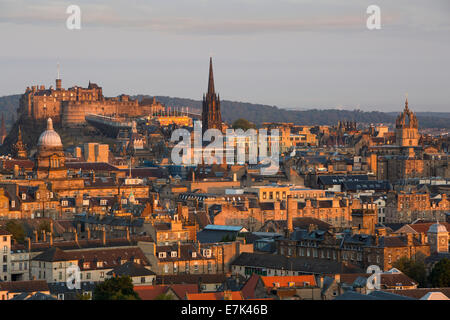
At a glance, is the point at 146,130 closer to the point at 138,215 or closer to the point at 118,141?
the point at 118,141

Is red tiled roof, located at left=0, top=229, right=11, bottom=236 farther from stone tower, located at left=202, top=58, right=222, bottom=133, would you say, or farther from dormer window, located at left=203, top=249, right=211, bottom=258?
stone tower, located at left=202, top=58, right=222, bottom=133

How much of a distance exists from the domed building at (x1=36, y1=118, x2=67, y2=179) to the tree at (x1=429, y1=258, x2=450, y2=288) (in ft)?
159

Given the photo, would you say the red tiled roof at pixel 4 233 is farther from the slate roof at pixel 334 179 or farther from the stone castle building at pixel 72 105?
the stone castle building at pixel 72 105

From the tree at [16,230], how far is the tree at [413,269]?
847 inches

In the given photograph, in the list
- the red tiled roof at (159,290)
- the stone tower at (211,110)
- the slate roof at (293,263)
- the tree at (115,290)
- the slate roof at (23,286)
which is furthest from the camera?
the stone tower at (211,110)

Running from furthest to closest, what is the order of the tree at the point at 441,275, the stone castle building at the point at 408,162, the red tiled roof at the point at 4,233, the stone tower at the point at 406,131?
the stone tower at the point at 406,131 < the stone castle building at the point at 408,162 < the red tiled roof at the point at 4,233 < the tree at the point at 441,275

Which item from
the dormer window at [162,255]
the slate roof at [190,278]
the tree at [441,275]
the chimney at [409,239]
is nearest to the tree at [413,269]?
the tree at [441,275]

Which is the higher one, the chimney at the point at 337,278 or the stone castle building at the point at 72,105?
the stone castle building at the point at 72,105

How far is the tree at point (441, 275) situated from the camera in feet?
188

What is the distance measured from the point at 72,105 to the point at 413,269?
362ft

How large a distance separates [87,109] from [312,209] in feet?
268

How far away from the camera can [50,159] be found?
103 metres

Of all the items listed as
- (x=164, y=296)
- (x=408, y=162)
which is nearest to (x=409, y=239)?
(x=164, y=296)
